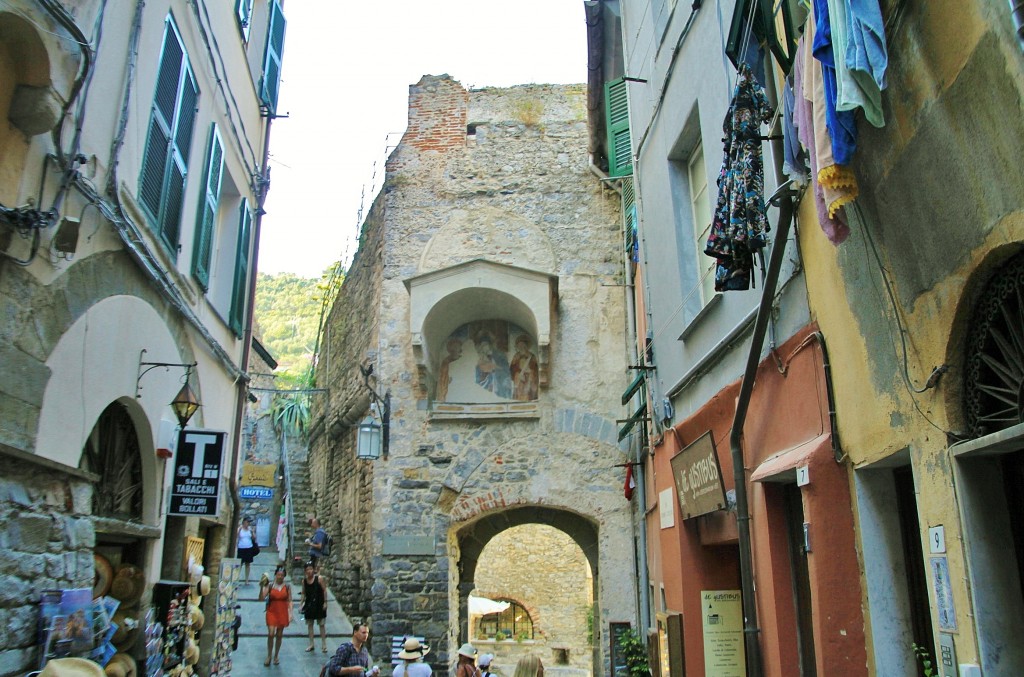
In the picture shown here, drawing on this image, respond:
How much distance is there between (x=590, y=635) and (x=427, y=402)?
9879mm

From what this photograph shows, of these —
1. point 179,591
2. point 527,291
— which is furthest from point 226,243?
point 527,291

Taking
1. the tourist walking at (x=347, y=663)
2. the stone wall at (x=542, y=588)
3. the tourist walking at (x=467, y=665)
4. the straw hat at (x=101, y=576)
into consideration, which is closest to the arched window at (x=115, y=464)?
the straw hat at (x=101, y=576)

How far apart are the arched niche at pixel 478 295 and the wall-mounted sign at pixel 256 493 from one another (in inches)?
400

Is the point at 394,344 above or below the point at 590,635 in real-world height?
above

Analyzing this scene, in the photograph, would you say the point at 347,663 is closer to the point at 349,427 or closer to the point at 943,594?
the point at 943,594

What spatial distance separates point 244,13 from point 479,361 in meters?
6.11

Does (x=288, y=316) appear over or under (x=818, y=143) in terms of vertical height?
over

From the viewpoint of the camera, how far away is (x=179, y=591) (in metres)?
6.16

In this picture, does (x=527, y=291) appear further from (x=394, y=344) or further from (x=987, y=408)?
(x=987, y=408)

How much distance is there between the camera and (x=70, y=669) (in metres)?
3.84

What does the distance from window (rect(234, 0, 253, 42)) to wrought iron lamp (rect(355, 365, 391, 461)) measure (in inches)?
206

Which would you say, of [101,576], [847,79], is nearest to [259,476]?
[101,576]

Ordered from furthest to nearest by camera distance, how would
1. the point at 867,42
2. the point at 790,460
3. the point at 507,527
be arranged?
the point at 507,527
the point at 790,460
the point at 867,42

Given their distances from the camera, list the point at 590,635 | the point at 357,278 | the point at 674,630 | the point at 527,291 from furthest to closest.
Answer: the point at 590,635 → the point at 357,278 → the point at 527,291 → the point at 674,630
